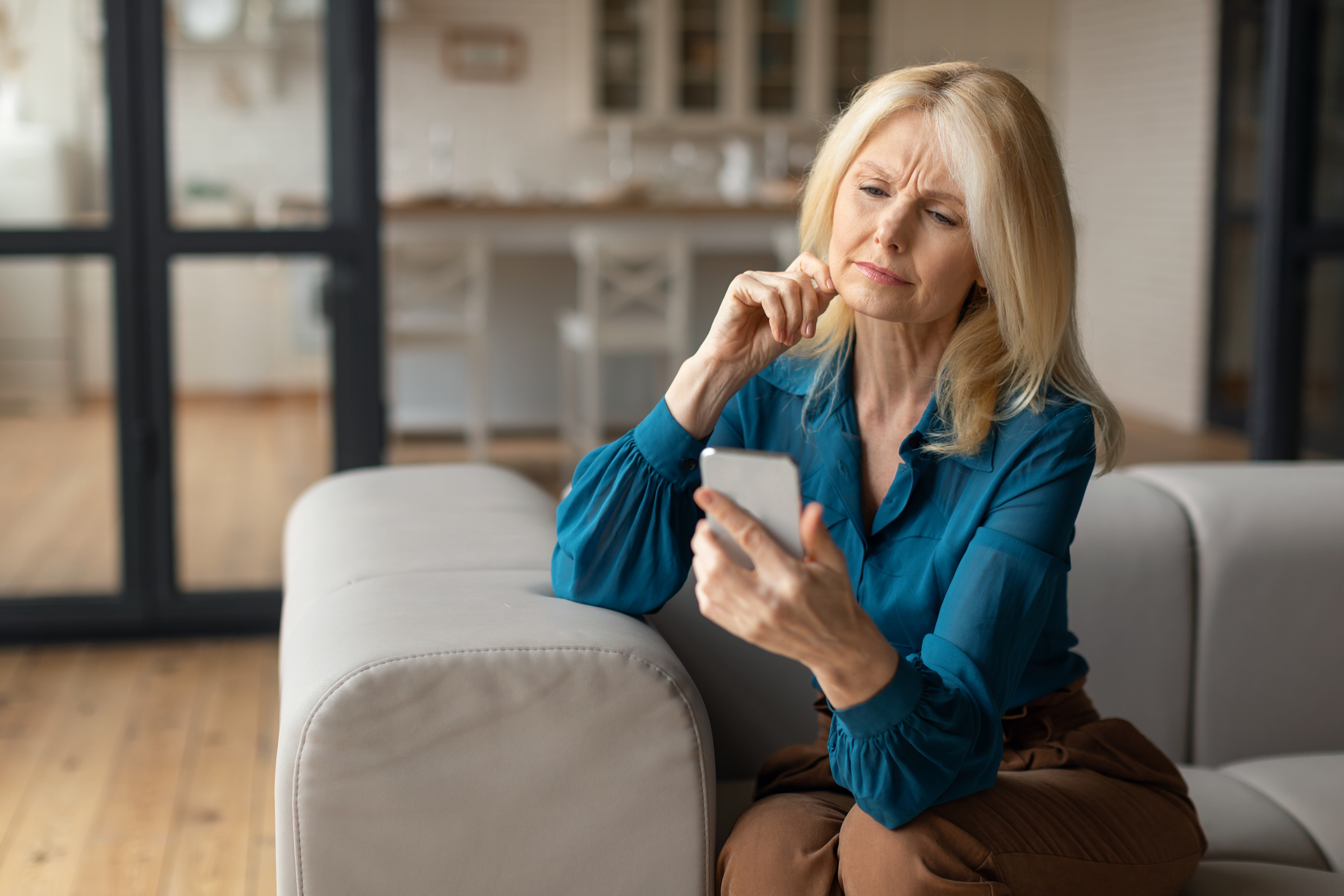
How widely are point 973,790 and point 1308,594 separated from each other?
2.45 feet

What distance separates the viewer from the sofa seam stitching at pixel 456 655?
3.40 feet

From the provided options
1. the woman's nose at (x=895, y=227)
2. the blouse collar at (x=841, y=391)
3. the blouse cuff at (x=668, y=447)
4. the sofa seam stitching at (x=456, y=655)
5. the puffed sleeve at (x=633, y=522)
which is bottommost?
the sofa seam stitching at (x=456, y=655)

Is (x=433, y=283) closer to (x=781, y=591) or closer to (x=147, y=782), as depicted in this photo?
(x=147, y=782)

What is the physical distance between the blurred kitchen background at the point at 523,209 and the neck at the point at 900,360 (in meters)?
0.28

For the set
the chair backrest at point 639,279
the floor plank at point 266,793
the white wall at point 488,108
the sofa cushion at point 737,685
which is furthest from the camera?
the white wall at point 488,108

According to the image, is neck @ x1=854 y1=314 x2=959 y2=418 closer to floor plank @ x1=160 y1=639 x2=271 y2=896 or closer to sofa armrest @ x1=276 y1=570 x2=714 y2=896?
sofa armrest @ x1=276 y1=570 x2=714 y2=896

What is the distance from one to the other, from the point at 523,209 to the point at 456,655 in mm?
4154

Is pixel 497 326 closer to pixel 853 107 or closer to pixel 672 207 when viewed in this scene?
pixel 672 207

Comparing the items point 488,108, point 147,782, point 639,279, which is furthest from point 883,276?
point 488,108

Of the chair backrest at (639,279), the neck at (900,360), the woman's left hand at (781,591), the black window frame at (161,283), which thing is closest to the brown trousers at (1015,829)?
the woman's left hand at (781,591)

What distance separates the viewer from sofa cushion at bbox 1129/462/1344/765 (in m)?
1.60

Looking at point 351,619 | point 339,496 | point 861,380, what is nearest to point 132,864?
point 339,496

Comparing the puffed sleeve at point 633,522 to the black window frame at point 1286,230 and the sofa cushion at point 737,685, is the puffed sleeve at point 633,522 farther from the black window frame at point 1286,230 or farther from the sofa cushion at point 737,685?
the black window frame at point 1286,230

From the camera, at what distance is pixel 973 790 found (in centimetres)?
109
